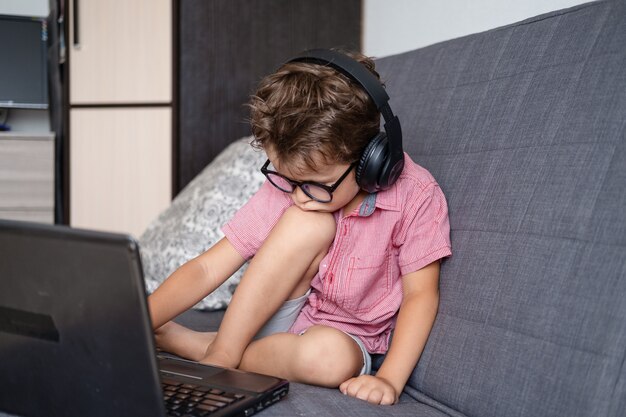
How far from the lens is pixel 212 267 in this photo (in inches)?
48.2

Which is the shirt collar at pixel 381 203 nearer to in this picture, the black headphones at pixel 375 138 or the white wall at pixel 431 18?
the black headphones at pixel 375 138

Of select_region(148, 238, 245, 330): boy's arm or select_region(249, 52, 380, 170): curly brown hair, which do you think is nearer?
select_region(249, 52, 380, 170): curly brown hair

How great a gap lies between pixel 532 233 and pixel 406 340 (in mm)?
260

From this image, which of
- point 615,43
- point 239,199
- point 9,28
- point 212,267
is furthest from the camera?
point 9,28

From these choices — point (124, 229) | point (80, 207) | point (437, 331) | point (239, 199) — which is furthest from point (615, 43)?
point (80, 207)

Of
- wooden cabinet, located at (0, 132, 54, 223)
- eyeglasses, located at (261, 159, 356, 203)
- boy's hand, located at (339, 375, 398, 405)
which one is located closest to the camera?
boy's hand, located at (339, 375, 398, 405)

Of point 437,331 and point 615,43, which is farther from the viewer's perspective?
point 437,331

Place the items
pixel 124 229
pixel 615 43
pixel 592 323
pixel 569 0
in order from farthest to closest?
pixel 124 229 < pixel 569 0 < pixel 615 43 < pixel 592 323

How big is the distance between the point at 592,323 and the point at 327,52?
0.53 meters

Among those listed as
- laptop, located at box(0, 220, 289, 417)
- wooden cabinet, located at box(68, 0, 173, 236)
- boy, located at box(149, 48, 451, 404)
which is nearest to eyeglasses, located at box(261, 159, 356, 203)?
boy, located at box(149, 48, 451, 404)

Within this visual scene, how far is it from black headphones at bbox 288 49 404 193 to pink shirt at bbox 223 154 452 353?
0.07 m

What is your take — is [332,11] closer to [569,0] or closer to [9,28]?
[569,0]

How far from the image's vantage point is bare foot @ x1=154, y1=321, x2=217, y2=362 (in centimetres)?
123

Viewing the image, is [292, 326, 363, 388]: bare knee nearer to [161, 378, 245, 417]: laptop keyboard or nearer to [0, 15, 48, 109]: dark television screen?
[161, 378, 245, 417]: laptop keyboard
